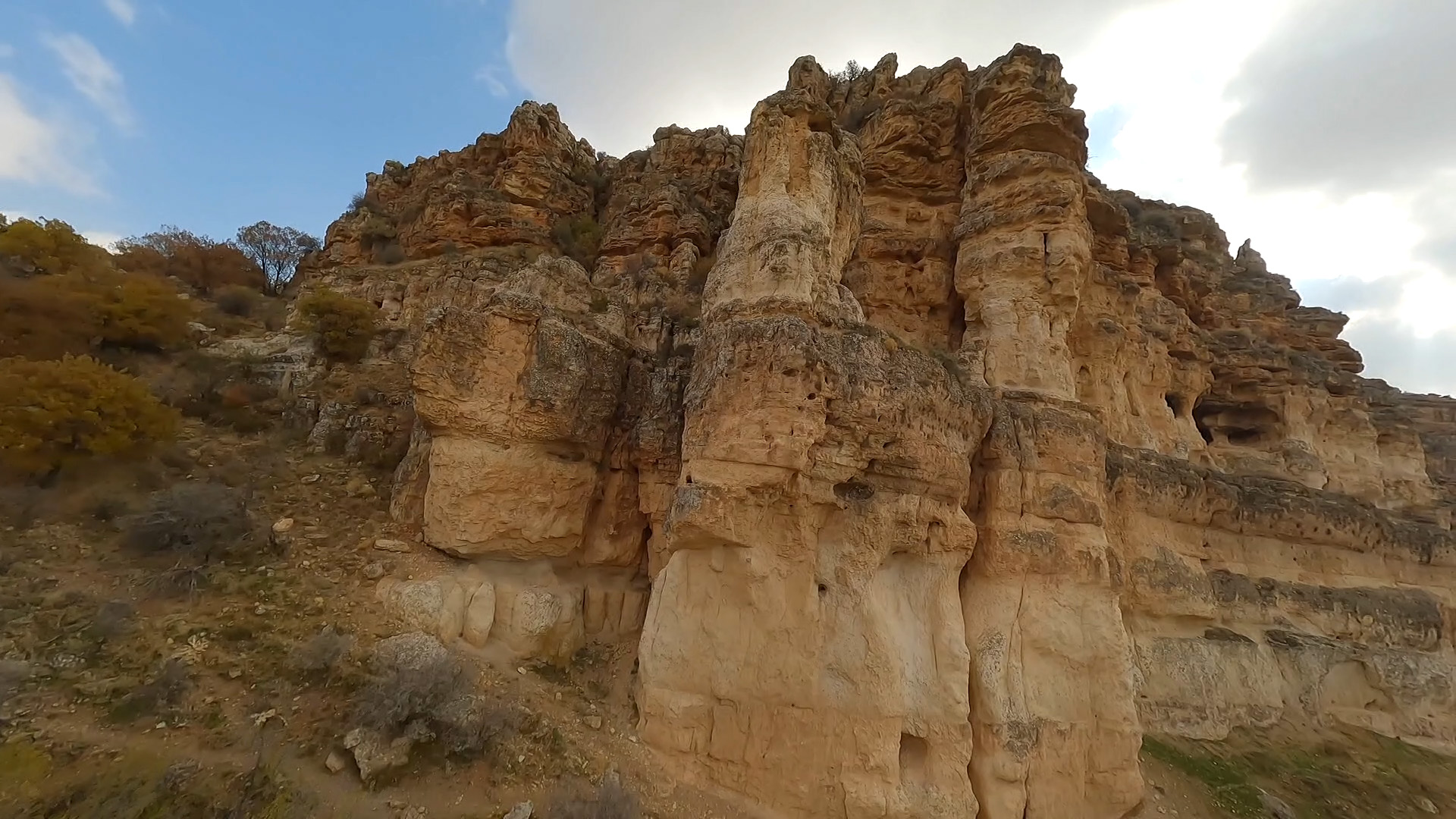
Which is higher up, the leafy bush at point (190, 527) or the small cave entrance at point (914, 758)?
the leafy bush at point (190, 527)

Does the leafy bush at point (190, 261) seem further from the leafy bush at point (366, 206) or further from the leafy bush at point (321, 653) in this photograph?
the leafy bush at point (321, 653)

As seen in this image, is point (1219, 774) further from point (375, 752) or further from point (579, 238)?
point (579, 238)

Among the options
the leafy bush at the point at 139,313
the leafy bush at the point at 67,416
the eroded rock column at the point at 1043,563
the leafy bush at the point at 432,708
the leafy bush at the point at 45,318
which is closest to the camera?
the leafy bush at the point at 432,708

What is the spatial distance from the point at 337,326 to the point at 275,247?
14833 mm

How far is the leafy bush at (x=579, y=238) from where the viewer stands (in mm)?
15078

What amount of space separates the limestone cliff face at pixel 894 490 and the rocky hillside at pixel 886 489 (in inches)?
2.0

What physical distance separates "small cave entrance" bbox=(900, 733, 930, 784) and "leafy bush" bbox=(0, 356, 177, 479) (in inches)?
434

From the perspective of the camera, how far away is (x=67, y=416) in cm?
759

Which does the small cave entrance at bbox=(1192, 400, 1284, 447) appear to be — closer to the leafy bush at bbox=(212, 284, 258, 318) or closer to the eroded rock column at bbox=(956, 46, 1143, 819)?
the eroded rock column at bbox=(956, 46, 1143, 819)

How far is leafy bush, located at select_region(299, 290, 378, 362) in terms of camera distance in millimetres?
12141

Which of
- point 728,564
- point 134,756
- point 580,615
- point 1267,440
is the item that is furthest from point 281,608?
point 1267,440

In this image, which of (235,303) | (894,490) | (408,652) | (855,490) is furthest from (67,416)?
(894,490)

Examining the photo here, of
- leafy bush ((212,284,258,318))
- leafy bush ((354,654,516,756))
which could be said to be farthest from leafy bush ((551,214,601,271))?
leafy bush ((354,654,516,756))

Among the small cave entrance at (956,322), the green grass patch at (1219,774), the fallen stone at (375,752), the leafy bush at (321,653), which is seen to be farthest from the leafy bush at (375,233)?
the green grass patch at (1219,774)
